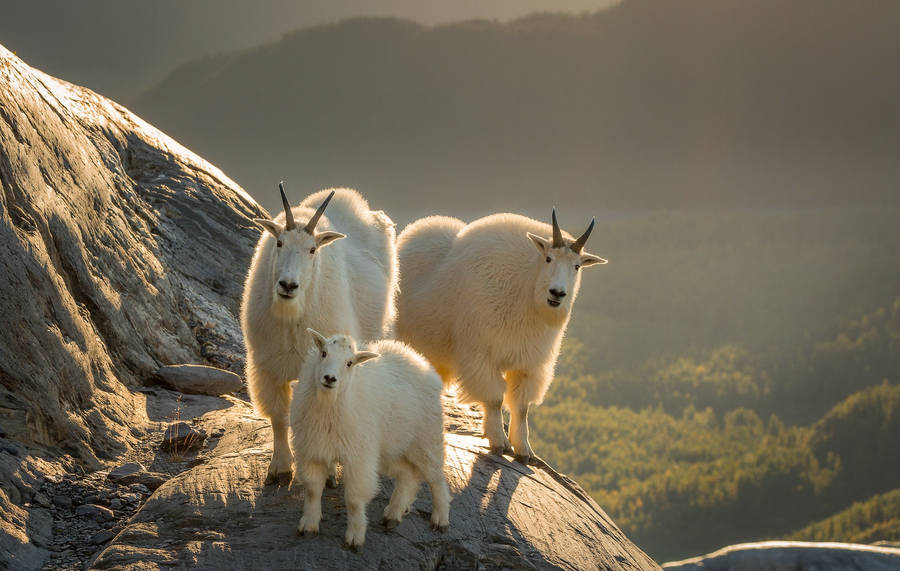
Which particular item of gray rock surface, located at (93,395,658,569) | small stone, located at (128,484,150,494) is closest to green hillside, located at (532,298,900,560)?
gray rock surface, located at (93,395,658,569)

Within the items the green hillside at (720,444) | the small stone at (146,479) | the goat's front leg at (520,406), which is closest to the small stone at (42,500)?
the small stone at (146,479)

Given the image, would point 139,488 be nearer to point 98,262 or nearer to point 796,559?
point 98,262

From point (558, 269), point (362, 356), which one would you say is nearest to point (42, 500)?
point (362, 356)

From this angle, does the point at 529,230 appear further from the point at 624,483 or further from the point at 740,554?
the point at 624,483

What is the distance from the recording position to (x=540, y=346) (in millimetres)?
9594

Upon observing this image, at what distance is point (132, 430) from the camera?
8.85m

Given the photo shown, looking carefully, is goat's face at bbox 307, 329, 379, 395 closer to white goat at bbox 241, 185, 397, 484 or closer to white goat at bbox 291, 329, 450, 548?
white goat at bbox 291, 329, 450, 548

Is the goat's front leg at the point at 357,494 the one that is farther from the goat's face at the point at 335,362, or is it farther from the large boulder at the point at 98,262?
the large boulder at the point at 98,262

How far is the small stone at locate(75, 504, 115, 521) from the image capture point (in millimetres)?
7277

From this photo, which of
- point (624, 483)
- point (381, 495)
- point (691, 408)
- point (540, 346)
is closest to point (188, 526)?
point (381, 495)

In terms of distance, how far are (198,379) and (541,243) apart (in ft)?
14.3

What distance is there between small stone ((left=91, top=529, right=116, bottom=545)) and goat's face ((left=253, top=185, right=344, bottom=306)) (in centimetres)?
236

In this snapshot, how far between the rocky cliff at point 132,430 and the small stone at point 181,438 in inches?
0.9

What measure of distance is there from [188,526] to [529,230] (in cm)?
525
